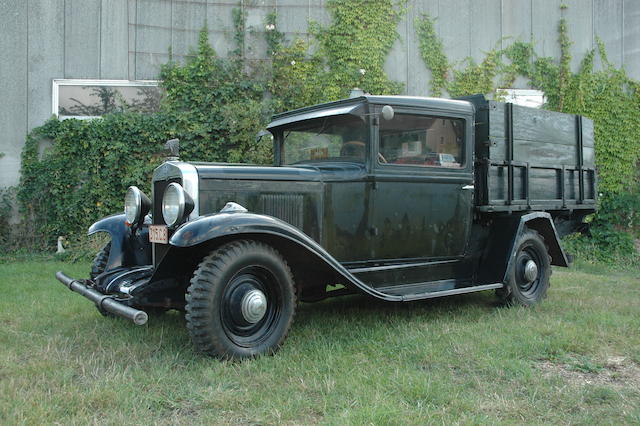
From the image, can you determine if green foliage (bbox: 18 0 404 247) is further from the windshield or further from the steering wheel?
the steering wheel

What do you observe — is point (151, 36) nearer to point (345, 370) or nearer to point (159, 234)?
point (159, 234)

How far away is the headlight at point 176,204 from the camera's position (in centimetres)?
346

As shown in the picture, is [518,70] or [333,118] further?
[518,70]

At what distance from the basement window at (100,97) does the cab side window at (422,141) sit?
19.6ft

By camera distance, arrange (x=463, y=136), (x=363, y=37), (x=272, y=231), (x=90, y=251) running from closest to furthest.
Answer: (x=272, y=231), (x=463, y=136), (x=90, y=251), (x=363, y=37)

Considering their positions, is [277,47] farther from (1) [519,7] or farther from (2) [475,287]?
(2) [475,287]

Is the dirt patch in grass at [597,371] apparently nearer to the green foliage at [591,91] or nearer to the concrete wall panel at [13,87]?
the green foliage at [591,91]

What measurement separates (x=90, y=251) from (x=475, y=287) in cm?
595

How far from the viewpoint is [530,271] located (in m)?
5.11

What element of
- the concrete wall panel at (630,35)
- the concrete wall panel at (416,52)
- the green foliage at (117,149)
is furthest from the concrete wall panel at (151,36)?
the concrete wall panel at (630,35)

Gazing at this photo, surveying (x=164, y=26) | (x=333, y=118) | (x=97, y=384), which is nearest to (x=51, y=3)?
(x=164, y=26)

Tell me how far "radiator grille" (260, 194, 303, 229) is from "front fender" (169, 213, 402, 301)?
408 millimetres

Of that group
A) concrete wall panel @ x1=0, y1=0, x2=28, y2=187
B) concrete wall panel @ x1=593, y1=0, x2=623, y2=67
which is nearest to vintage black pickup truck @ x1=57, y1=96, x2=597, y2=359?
concrete wall panel @ x1=0, y1=0, x2=28, y2=187

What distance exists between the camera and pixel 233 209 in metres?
3.54
